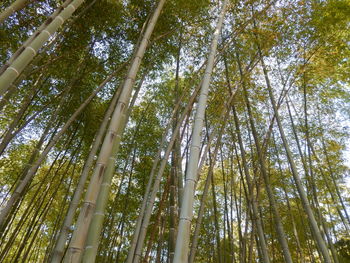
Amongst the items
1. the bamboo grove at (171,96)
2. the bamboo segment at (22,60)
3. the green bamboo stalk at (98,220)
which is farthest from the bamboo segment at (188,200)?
Result: the bamboo segment at (22,60)

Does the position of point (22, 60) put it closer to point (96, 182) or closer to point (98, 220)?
point (96, 182)

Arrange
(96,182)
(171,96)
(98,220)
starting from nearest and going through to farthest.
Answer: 1. (98,220)
2. (96,182)
3. (171,96)

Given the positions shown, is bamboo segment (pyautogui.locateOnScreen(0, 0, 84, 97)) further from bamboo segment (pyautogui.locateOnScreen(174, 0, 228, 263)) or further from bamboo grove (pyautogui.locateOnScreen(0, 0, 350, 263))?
bamboo segment (pyautogui.locateOnScreen(174, 0, 228, 263))

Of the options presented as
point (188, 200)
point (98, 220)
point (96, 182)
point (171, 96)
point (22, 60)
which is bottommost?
point (98, 220)

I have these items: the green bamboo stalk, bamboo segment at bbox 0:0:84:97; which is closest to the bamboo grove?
bamboo segment at bbox 0:0:84:97

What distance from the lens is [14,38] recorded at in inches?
151

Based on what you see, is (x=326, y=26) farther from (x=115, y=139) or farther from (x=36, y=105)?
(x=36, y=105)

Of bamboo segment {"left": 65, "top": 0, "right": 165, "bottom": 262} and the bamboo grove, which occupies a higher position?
the bamboo grove

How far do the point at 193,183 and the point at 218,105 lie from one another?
11.7 feet

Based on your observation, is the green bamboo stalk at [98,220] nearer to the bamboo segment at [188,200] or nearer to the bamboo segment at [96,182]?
the bamboo segment at [96,182]

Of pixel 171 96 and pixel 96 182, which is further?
pixel 171 96

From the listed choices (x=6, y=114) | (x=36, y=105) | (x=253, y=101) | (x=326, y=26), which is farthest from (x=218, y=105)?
(x=6, y=114)

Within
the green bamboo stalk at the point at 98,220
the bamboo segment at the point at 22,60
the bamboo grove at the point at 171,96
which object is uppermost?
the bamboo grove at the point at 171,96

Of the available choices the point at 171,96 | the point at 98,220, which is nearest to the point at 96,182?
the point at 98,220
